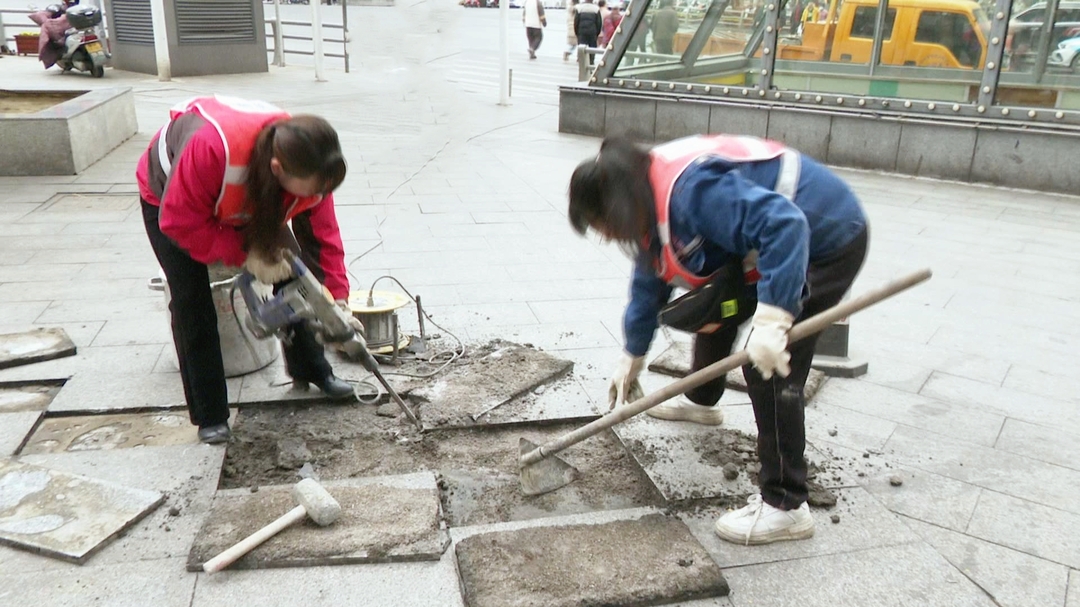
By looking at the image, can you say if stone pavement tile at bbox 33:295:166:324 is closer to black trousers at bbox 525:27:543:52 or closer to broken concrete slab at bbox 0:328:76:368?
broken concrete slab at bbox 0:328:76:368

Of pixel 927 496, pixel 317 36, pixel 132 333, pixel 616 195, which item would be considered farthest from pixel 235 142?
pixel 317 36

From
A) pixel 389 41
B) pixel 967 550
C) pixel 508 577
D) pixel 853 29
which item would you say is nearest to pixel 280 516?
pixel 508 577

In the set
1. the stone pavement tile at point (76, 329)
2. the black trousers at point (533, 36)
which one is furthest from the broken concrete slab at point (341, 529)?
the black trousers at point (533, 36)

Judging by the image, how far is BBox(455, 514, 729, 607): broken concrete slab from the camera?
2.30 metres

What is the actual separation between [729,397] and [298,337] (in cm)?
182

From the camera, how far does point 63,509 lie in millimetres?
2637

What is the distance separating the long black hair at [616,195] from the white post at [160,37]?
491 inches

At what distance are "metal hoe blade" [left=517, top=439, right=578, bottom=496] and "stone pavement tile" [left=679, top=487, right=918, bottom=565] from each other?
43cm

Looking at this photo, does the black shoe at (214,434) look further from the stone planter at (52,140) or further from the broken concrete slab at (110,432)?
the stone planter at (52,140)

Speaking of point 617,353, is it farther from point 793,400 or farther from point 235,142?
point 235,142

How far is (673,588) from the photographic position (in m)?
2.33

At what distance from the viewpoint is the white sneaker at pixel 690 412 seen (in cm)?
331

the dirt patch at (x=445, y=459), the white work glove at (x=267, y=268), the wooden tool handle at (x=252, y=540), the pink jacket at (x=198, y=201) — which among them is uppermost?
the pink jacket at (x=198, y=201)

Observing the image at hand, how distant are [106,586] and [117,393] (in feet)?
4.22
